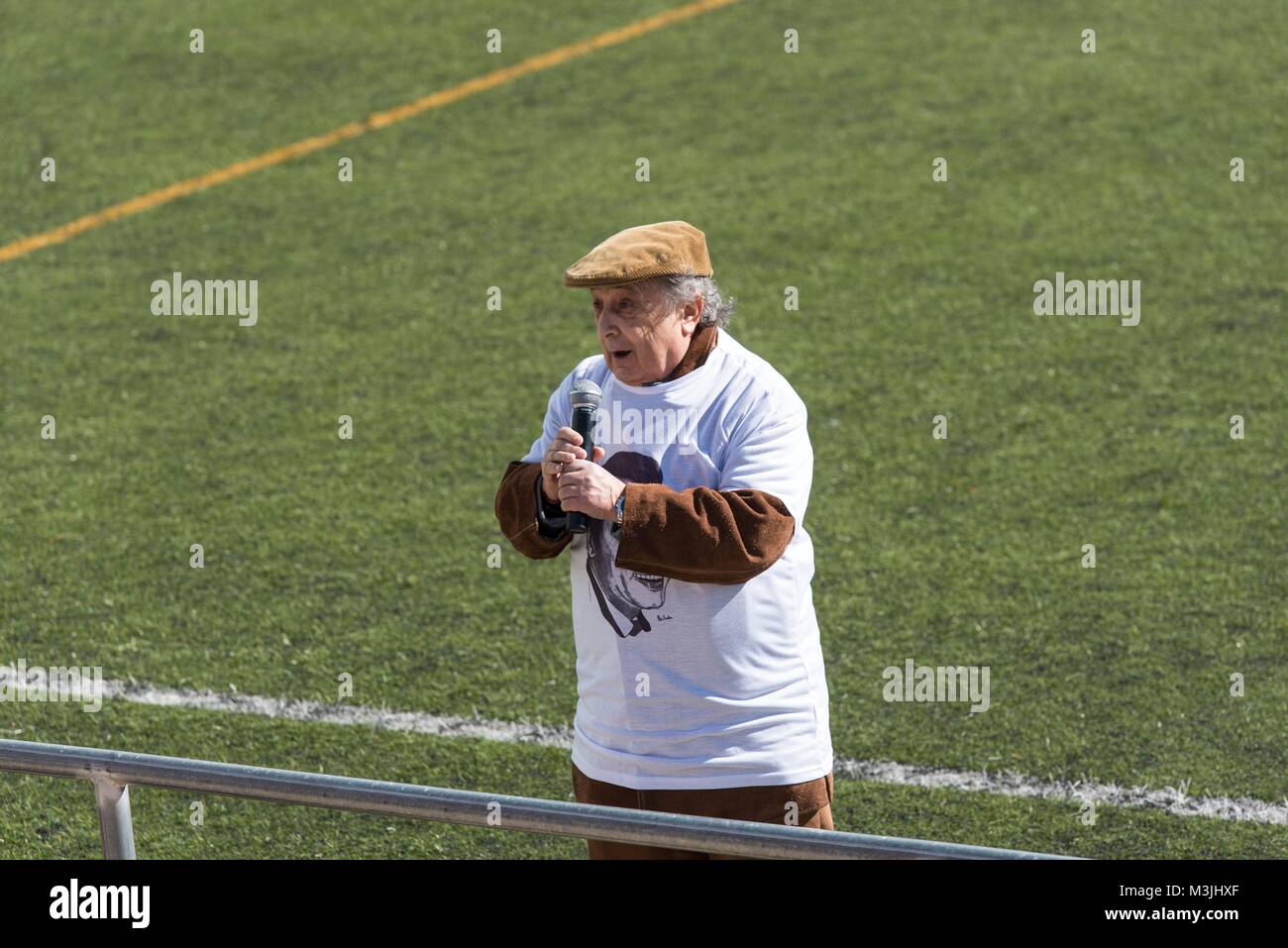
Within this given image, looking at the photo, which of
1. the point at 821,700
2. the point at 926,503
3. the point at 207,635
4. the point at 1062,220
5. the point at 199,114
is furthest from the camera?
the point at 199,114

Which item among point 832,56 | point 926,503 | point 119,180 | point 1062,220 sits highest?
point 832,56

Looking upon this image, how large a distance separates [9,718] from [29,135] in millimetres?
6286

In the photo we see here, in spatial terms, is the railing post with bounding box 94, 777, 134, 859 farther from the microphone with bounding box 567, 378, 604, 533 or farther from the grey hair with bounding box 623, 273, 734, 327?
the grey hair with bounding box 623, 273, 734, 327

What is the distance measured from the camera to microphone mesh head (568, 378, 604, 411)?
9.95ft

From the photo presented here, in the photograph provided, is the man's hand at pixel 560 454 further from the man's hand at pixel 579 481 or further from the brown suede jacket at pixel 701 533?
the brown suede jacket at pixel 701 533

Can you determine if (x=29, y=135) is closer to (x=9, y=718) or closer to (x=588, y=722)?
(x=9, y=718)

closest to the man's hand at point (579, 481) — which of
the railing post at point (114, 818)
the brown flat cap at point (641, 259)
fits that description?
the brown flat cap at point (641, 259)

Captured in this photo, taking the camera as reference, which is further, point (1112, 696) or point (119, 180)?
point (119, 180)

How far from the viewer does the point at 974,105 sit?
10.1 m

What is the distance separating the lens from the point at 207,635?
5750mm

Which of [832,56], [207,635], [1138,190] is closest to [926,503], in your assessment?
[207,635]

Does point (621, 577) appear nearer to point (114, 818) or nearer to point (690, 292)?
point (690, 292)

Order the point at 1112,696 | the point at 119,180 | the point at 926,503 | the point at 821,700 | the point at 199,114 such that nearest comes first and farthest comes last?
1. the point at 821,700
2. the point at 1112,696
3. the point at 926,503
4. the point at 119,180
5. the point at 199,114

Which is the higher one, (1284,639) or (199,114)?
(199,114)
